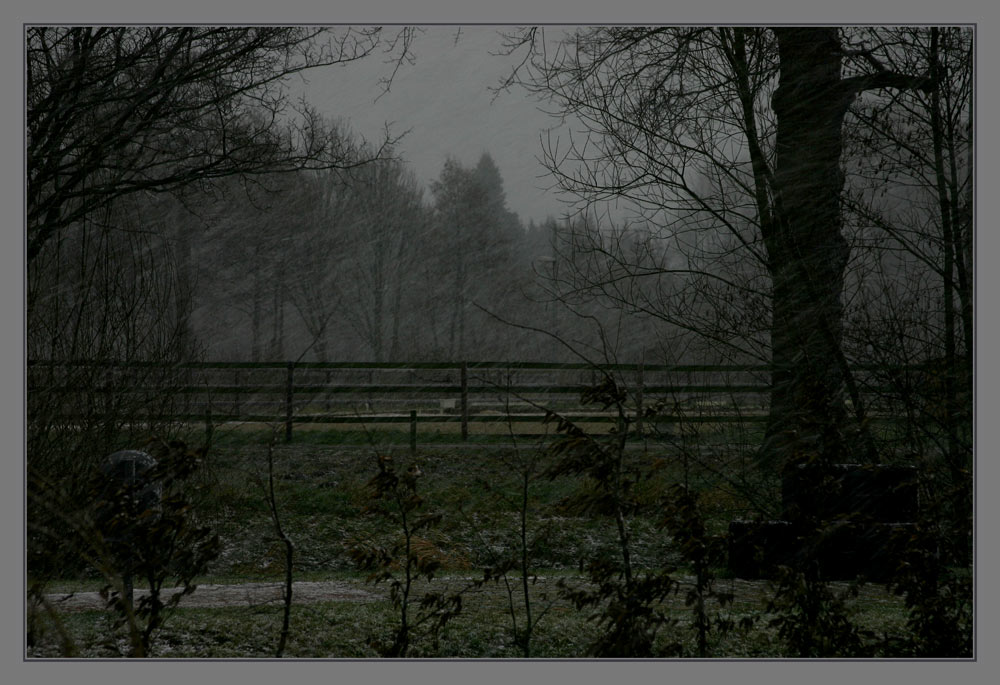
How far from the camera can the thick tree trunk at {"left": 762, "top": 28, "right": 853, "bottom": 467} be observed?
4562mm

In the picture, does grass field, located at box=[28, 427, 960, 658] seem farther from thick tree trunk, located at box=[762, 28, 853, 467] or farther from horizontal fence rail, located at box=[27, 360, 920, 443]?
thick tree trunk, located at box=[762, 28, 853, 467]

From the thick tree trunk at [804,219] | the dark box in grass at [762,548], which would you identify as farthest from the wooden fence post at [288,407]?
the thick tree trunk at [804,219]

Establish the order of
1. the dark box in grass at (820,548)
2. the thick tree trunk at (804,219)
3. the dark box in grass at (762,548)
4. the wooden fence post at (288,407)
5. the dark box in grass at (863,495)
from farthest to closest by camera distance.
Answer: the wooden fence post at (288,407) → the thick tree trunk at (804,219) → the dark box in grass at (863,495) → the dark box in grass at (762,548) → the dark box in grass at (820,548)

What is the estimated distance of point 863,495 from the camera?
381 centimetres

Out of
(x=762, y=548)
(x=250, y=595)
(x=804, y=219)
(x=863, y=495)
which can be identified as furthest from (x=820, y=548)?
(x=250, y=595)

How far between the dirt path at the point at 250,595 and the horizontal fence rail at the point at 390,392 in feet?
3.22

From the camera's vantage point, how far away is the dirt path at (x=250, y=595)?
4070 mm

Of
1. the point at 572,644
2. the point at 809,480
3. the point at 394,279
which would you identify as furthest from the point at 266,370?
the point at 809,480

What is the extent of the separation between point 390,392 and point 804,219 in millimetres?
3471

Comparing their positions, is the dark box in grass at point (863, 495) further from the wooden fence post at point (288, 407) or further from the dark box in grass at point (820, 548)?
the wooden fence post at point (288, 407)

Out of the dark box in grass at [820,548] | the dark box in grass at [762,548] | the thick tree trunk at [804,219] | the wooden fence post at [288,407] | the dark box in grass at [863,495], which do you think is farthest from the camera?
the wooden fence post at [288,407]

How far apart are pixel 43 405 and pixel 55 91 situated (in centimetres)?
175

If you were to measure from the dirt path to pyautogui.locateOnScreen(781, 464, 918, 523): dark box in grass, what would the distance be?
2383 mm

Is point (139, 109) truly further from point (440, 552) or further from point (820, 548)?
point (820, 548)
